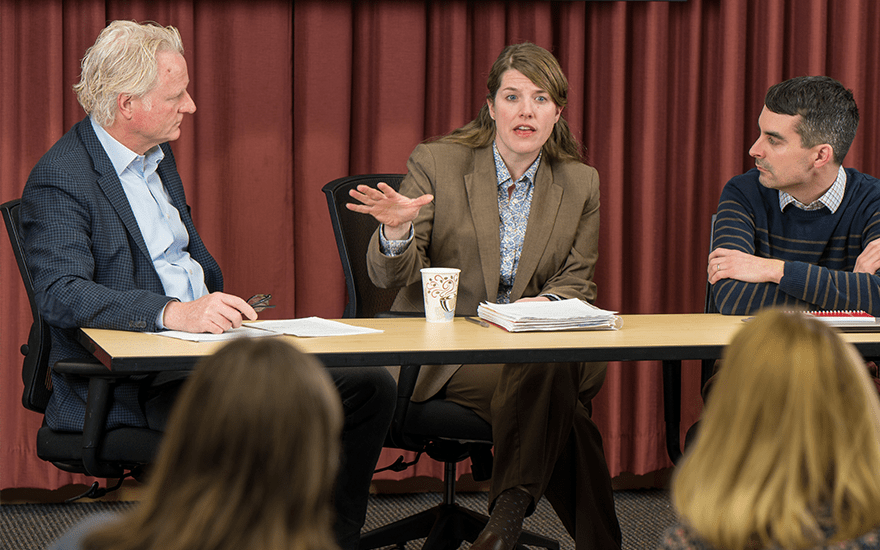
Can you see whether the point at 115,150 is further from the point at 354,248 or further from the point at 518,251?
the point at 518,251

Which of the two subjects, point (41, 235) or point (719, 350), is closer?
point (719, 350)

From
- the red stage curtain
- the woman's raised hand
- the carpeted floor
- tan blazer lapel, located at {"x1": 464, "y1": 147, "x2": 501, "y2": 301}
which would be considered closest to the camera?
the woman's raised hand

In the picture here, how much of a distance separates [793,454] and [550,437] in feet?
3.83

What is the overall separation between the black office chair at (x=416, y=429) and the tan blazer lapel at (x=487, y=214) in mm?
254

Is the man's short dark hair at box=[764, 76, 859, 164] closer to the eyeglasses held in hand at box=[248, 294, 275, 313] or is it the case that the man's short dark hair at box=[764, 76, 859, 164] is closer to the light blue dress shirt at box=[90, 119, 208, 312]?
the eyeglasses held in hand at box=[248, 294, 275, 313]

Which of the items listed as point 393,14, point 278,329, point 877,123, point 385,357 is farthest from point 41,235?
point 877,123

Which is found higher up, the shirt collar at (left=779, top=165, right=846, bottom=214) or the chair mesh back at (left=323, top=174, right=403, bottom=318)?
the shirt collar at (left=779, top=165, right=846, bottom=214)

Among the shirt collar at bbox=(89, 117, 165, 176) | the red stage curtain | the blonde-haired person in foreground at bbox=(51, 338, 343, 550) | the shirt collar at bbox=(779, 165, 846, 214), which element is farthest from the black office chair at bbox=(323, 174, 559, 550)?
the blonde-haired person in foreground at bbox=(51, 338, 343, 550)

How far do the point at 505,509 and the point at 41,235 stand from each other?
1.19m

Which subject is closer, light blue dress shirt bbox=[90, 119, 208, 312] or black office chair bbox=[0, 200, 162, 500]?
black office chair bbox=[0, 200, 162, 500]

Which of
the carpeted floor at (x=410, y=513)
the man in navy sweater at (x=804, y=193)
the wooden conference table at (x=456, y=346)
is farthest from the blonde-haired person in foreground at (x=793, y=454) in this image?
the carpeted floor at (x=410, y=513)

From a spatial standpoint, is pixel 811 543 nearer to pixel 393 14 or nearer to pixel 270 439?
pixel 270 439

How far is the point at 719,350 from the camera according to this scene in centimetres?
159

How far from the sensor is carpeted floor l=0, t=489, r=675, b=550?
2660 mm
